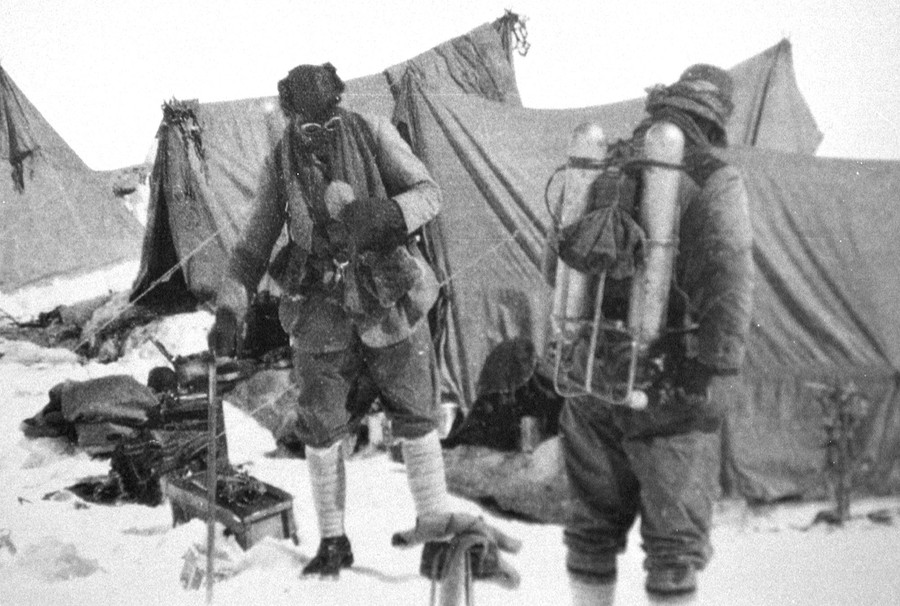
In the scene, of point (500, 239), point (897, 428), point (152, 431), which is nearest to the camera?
point (897, 428)

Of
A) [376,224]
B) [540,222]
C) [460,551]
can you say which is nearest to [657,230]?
[540,222]

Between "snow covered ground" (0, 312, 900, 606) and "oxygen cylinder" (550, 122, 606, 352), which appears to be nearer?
"oxygen cylinder" (550, 122, 606, 352)

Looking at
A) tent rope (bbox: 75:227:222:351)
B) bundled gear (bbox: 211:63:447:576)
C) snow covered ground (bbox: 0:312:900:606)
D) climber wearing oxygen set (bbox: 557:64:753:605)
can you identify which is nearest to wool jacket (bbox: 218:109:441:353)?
bundled gear (bbox: 211:63:447:576)

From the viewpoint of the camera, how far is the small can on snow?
7.44 ft

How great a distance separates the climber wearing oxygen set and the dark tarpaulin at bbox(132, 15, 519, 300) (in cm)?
58

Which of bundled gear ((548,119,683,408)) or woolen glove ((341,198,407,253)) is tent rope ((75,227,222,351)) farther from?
bundled gear ((548,119,683,408))

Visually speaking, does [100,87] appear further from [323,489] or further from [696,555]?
[696,555]

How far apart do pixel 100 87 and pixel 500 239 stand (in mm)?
1551

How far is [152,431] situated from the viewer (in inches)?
107

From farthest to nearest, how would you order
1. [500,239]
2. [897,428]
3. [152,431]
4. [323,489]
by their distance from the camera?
Result: [152,431] → [323,489] → [500,239] → [897,428]

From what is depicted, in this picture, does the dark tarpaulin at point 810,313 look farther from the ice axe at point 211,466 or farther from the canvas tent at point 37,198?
the canvas tent at point 37,198

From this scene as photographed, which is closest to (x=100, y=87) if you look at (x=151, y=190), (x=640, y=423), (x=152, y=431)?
(x=151, y=190)

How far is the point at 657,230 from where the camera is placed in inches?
78.9

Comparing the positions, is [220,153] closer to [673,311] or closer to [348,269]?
[348,269]
